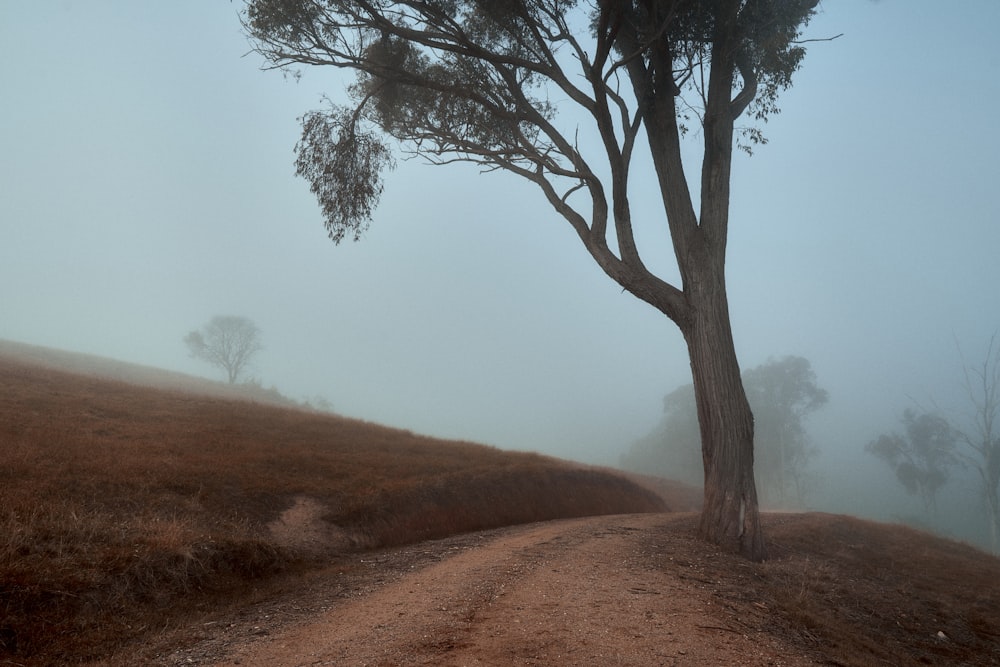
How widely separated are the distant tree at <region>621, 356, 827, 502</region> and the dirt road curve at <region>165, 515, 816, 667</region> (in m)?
52.1

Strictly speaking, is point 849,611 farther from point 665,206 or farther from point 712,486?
point 665,206

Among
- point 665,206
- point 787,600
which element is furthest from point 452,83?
point 787,600

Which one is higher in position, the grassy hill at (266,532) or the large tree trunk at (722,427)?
the large tree trunk at (722,427)

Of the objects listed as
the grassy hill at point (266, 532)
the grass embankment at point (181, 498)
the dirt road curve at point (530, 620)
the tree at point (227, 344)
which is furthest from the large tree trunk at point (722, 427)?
the tree at point (227, 344)

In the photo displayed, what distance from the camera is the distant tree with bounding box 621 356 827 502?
57.3 m

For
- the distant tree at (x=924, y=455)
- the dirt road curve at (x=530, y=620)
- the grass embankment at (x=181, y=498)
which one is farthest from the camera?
the distant tree at (x=924, y=455)

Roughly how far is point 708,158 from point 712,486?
7037mm

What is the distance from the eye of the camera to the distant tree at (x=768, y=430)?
57.3m

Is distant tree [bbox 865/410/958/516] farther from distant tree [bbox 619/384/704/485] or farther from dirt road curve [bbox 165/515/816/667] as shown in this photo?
dirt road curve [bbox 165/515/816/667]

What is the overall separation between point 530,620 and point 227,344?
236 feet

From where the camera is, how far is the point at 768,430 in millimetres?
57344

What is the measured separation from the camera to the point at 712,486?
11.4 m

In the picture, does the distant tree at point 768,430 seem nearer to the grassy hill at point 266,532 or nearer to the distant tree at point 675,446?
the distant tree at point 675,446

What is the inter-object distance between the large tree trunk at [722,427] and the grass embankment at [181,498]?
5.19 m
